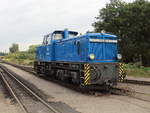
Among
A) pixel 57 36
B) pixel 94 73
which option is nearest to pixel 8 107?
pixel 94 73

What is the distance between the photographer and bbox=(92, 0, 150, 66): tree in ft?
99.1

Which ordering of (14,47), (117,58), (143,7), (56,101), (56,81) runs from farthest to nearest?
(14,47)
(143,7)
(56,81)
(117,58)
(56,101)

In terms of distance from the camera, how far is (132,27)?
30.8m

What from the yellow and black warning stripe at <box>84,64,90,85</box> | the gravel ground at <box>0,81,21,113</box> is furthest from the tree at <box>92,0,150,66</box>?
the gravel ground at <box>0,81,21,113</box>

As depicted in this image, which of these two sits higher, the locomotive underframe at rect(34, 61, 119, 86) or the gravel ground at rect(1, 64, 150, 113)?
the locomotive underframe at rect(34, 61, 119, 86)

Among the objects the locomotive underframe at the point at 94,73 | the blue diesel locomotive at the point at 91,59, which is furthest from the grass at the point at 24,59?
the locomotive underframe at the point at 94,73

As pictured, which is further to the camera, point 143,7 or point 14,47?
point 14,47

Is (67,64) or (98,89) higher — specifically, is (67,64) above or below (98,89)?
above

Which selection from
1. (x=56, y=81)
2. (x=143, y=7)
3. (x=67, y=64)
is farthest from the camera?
(x=143, y=7)

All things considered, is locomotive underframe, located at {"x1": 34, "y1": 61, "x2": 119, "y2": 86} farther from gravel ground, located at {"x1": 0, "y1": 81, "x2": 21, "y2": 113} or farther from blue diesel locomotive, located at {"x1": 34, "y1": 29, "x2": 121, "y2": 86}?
gravel ground, located at {"x1": 0, "y1": 81, "x2": 21, "y2": 113}

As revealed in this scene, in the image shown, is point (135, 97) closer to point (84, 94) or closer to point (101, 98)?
point (101, 98)

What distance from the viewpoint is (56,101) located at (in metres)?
9.70

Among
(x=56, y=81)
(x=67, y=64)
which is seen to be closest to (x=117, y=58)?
(x=67, y=64)

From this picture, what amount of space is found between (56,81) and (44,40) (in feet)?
13.7
